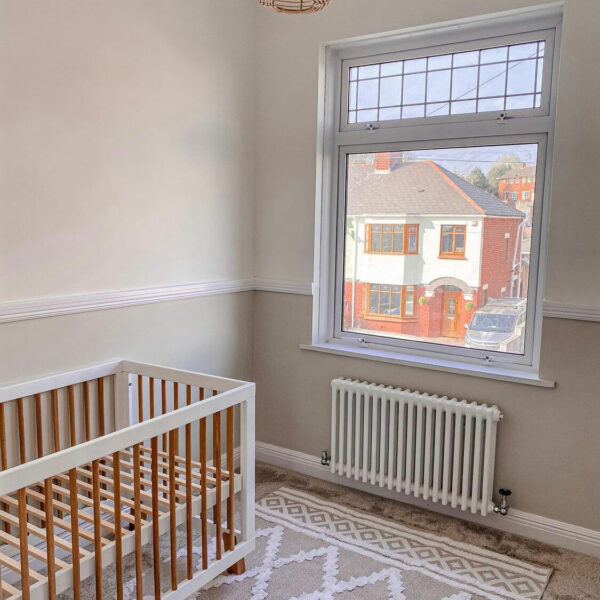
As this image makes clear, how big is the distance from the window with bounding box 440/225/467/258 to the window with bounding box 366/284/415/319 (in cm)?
24

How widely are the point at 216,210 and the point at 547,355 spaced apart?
166cm

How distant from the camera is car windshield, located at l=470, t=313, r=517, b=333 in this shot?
2.70m

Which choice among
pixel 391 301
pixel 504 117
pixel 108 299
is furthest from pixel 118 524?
pixel 504 117

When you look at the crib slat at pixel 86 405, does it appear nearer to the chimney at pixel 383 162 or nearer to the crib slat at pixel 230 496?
the crib slat at pixel 230 496

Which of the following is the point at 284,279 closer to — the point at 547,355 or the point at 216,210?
the point at 216,210

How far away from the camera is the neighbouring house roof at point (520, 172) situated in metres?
2.58

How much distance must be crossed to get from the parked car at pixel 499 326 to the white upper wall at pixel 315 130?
0.25 m

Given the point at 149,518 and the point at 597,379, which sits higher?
the point at 597,379

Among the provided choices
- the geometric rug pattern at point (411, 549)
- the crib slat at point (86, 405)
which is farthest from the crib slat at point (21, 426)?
the geometric rug pattern at point (411, 549)

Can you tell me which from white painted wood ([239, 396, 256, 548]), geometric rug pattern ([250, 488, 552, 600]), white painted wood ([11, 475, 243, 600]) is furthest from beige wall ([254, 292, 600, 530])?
white painted wood ([11, 475, 243, 600])

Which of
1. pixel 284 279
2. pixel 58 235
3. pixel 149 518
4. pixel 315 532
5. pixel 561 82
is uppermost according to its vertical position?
pixel 561 82

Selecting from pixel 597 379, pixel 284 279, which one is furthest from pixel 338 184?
pixel 597 379

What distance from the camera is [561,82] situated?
92.8 inches

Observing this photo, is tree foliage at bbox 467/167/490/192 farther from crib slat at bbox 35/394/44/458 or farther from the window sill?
crib slat at bbox 35/394/44/458
